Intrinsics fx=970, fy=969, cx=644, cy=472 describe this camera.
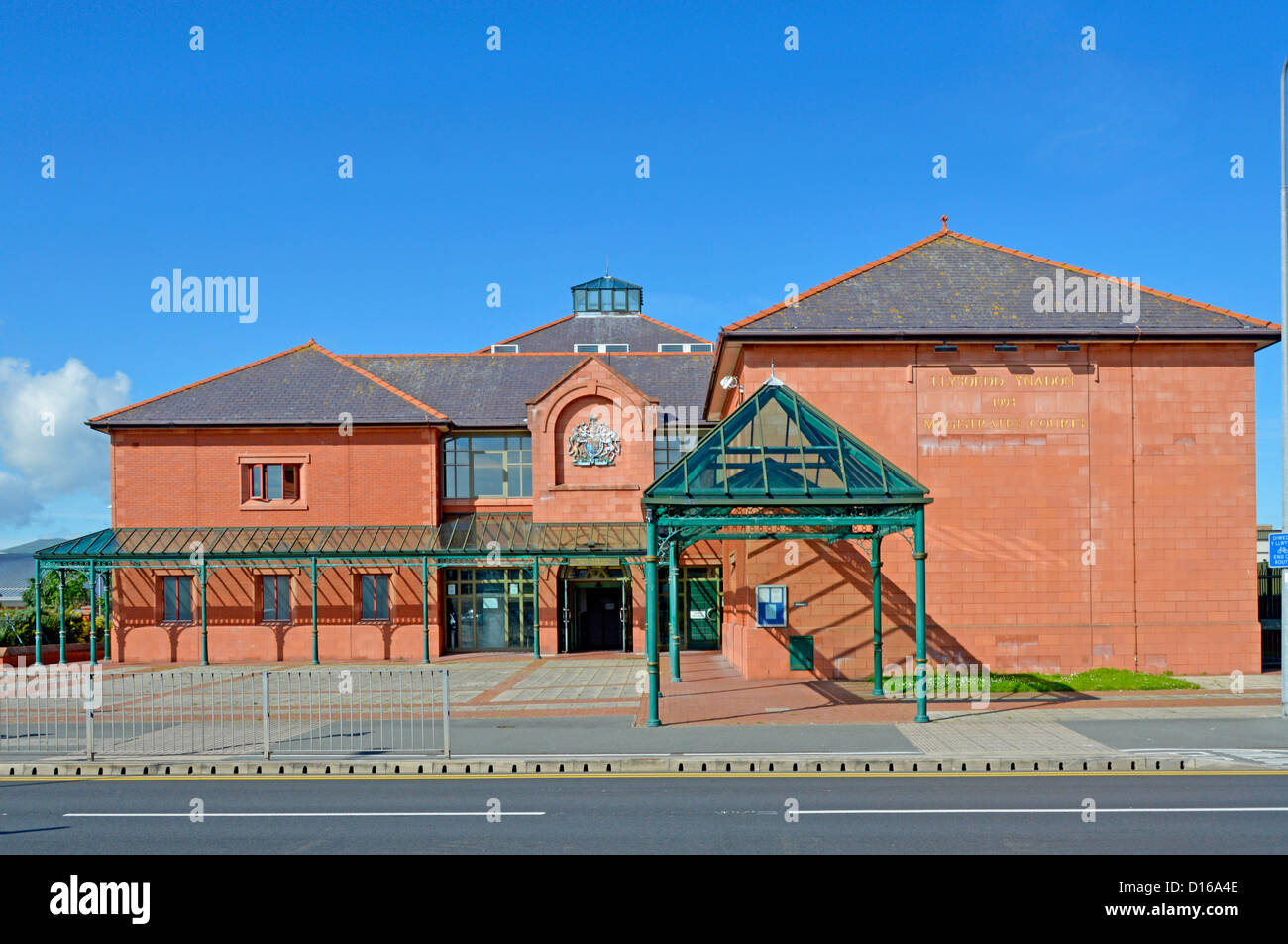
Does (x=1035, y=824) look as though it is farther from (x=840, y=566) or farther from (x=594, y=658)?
A: (x=594, y=658)

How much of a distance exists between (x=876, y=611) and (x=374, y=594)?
1721 centimetres

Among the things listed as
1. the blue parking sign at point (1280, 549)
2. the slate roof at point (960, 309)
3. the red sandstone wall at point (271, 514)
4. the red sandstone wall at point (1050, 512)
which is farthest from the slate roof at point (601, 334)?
the blue parking sign at point (1280, 549)

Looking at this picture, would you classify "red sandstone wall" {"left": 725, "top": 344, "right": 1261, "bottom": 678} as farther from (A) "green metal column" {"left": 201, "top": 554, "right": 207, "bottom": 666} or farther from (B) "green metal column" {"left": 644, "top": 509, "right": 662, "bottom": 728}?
(A) "green metal column" {"left": 201, "top": 554, "right": 207, "bottom": 666}

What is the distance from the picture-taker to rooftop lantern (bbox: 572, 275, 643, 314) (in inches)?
2362

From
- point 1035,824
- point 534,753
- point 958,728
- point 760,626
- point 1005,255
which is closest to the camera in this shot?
point 1035,824

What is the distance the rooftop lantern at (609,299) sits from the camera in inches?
2362

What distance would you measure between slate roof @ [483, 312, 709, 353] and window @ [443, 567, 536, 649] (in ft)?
79.7

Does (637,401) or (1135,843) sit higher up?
(637,401)

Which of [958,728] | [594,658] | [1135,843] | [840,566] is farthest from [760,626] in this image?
[1135,843]

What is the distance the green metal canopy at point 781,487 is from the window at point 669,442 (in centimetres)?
1252

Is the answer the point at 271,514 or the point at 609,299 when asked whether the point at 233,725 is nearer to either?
the point at 271,514

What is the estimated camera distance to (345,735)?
610 inches

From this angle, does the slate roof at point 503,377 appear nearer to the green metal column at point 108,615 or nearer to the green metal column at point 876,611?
the green metal column at point 108,615

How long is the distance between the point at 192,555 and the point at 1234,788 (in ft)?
90.4
